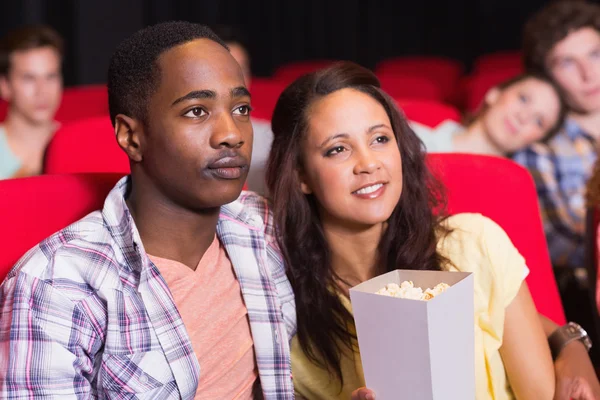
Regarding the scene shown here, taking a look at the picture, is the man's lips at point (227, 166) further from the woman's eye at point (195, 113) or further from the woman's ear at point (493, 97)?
the woman's ear at point (493, 97)

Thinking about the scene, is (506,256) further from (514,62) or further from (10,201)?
(514,62)

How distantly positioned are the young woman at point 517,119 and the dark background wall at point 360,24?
3.05 meters

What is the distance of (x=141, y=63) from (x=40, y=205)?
1.08ft

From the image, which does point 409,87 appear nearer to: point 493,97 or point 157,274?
point 493,97

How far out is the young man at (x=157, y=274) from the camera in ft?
3.76

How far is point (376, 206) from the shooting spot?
59.9 inches

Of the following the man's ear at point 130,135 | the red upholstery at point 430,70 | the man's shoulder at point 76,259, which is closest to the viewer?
the man's shoulder at point 76,259

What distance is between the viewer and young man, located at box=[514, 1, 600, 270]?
2.77 meters

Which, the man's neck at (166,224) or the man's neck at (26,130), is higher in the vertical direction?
the man's neck at (26,130)

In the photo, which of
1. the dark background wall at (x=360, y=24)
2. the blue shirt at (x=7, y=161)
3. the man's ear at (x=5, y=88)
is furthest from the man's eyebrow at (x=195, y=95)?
the dark background wall at (x=360, y=24)

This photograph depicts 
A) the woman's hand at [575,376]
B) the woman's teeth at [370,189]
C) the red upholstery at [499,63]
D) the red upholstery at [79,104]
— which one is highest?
the red upholstery at [499,63]

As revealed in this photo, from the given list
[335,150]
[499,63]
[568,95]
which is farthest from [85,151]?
[499,63]

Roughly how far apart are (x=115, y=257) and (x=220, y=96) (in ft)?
1.00

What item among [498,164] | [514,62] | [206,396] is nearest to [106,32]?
[514,62]
